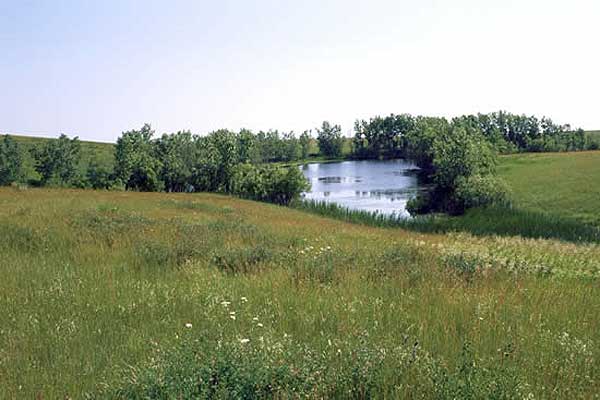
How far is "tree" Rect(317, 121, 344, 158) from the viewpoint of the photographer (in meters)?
184

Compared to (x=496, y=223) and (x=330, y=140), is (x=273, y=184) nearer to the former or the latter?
(x=496, y=223)

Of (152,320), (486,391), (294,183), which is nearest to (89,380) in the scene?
(152,320)

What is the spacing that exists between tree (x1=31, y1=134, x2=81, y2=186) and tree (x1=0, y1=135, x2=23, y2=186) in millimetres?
2744

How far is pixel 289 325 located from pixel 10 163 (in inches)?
2931

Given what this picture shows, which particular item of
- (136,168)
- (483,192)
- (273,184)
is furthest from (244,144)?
(483,192)

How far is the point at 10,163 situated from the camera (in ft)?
212

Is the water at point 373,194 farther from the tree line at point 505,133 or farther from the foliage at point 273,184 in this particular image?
the tree line at point 505,133

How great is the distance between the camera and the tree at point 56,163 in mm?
68500

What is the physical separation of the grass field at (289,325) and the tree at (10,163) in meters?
66.1

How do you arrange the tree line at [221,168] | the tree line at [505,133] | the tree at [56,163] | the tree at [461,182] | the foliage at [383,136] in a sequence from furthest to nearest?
the foliage at [383,136] → the tree line at [505,133] → the tree at [56,163] → the tree line at [221,168] → the tree at [461,182]

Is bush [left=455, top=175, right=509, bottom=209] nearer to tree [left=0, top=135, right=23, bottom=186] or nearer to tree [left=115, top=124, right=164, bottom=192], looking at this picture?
tree [left=115, top=124, right=164, bottom=192]

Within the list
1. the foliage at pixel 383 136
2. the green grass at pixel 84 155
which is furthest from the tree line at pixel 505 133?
the green grass at pixel 84 155

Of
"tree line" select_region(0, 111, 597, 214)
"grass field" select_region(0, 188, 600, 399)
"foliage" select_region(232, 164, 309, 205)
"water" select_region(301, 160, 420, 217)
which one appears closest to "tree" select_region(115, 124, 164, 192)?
"tree line" select_region(0, 111, 597, 214)

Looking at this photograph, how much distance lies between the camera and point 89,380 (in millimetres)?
3467
